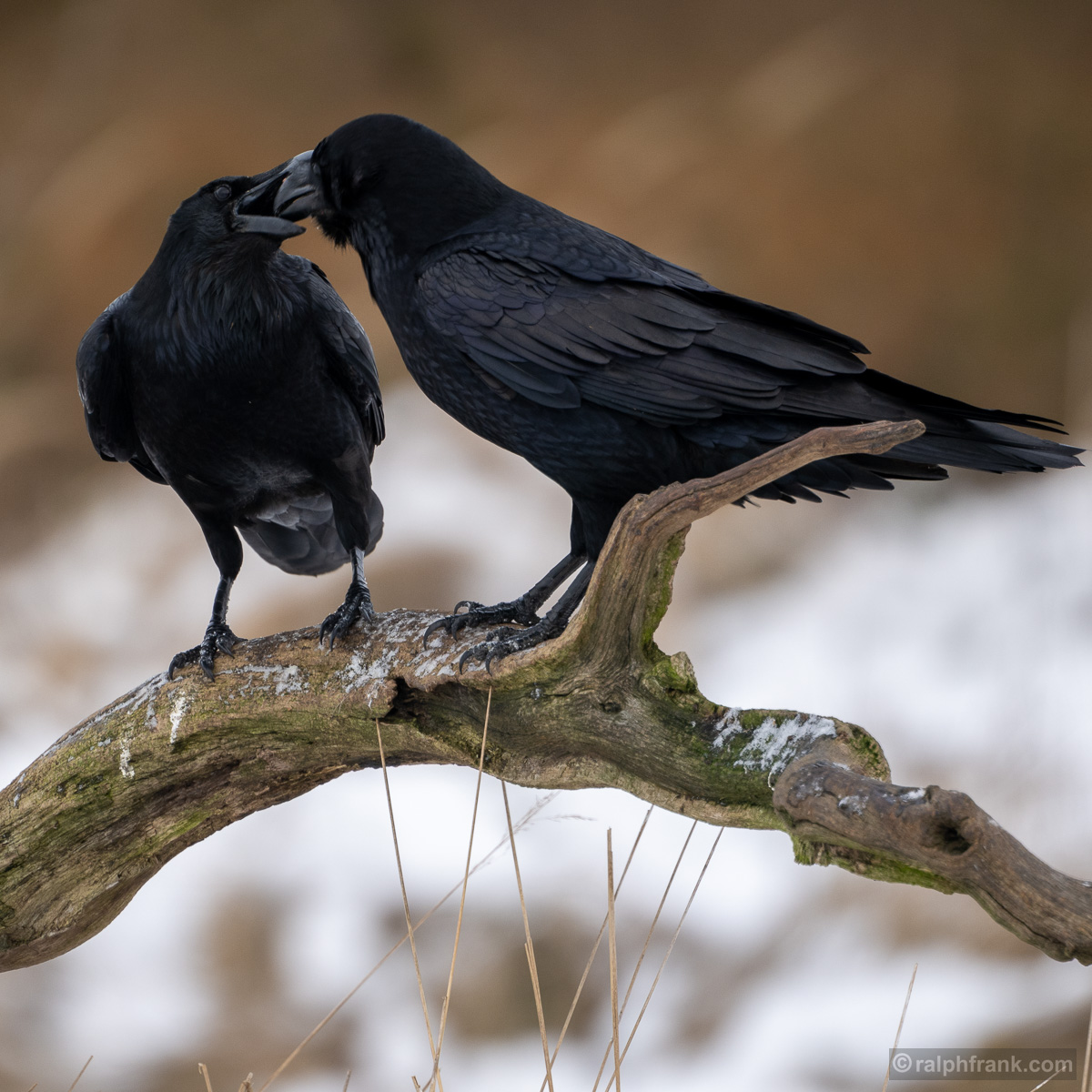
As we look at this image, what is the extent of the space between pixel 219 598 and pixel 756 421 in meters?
1.16

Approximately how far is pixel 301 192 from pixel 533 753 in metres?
0.92

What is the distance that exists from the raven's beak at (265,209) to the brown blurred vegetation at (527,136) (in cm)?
218

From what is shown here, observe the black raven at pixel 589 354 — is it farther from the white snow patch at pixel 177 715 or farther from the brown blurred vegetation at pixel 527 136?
the brown blurred vegetation at pixel 527 136

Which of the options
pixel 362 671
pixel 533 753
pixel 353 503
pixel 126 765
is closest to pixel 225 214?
pixel 353 503

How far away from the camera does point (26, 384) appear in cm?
420

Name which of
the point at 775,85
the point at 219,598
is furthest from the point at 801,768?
the point at 775,85

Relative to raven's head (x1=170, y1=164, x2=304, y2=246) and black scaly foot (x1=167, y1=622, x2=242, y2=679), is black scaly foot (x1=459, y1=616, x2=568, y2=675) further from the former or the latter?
raven's head (x1=170, y1=164, x2=304, y2=246)

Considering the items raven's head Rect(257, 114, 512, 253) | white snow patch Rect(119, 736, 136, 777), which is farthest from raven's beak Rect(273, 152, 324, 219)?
white snow patch Rect(119, 736, 136, 777)

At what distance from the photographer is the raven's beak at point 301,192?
172 centimetres

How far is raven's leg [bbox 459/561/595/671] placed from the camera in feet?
5.32

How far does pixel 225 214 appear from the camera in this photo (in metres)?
1.95

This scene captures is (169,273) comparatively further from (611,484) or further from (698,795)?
(698,795)

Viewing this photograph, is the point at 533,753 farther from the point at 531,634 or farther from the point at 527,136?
the point at 527,136

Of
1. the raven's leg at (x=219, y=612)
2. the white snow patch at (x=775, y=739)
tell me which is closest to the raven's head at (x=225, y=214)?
the raven's leg at (x=219, y=612)
